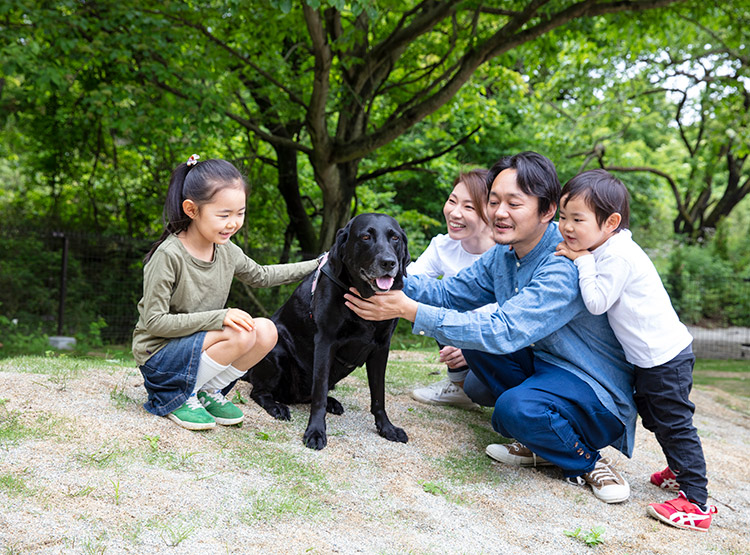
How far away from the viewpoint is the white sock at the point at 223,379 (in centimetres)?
315

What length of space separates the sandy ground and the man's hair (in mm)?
1499

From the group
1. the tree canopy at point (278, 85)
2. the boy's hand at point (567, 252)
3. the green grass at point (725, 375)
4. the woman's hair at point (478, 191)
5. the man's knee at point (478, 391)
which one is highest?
the tree canopy at point (278, 85)

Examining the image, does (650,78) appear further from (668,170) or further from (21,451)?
(21,451)

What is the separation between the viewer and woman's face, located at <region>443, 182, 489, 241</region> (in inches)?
165

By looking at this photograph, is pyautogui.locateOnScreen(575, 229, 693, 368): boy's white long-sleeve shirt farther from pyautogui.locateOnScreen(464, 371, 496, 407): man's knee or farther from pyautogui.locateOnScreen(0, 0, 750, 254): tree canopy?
pyautogui.locateOnScreen(0, 0, 750, 254): tree canopy

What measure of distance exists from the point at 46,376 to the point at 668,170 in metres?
23.6

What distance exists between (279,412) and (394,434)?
0.70m

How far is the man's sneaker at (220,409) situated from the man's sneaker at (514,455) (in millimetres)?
1431

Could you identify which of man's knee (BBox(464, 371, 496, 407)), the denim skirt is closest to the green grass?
man's knee (BBox(464, 371, 496, 407))

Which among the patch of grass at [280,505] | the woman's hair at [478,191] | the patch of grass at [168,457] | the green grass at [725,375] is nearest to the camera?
the patch of grass at [280,505]

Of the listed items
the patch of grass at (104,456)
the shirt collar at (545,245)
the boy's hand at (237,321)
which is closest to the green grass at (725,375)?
the shirt collar at (545,245)

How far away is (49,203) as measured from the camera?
40.4 feet

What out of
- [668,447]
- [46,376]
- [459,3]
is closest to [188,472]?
[46,376]

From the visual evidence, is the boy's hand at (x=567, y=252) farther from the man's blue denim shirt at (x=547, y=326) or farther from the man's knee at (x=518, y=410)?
the man's knee at (x=518, y=410)
